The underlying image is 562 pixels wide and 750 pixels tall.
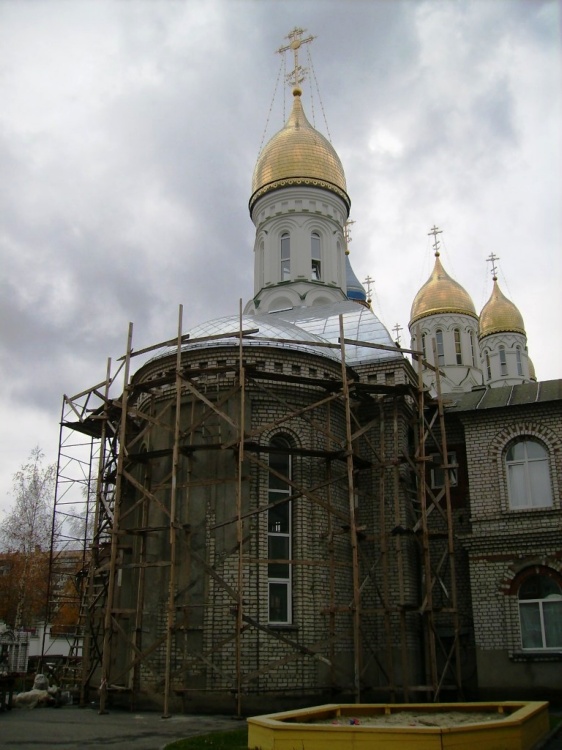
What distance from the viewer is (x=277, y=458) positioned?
1650 centimetres

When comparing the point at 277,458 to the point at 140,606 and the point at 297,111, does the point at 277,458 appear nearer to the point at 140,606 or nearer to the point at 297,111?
the point at 140,606

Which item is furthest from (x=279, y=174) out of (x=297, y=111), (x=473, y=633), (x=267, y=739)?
(x=267, y=739)

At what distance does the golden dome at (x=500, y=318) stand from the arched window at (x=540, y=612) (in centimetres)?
2570

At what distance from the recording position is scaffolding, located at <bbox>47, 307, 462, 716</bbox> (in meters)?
14.6

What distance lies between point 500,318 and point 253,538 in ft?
96.5

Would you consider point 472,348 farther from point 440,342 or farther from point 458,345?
point 440,342

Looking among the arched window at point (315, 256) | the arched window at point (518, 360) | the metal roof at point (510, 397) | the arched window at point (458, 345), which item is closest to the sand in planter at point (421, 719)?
the metal roof at point (510, 397)

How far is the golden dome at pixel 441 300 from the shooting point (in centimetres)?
3659

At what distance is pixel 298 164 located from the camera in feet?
82.7

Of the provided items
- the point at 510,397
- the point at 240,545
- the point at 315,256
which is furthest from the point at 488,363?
the point at 240,545

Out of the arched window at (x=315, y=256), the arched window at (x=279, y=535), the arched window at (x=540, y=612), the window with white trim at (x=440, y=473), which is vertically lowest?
the arched window at (x=540, y=612)

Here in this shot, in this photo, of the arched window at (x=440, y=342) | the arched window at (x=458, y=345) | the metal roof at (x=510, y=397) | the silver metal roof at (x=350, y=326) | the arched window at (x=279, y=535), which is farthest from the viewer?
the arched window at (x=440, y=342)

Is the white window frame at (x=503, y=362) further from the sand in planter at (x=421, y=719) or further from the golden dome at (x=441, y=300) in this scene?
the sand in planter at (x=421, y=719)

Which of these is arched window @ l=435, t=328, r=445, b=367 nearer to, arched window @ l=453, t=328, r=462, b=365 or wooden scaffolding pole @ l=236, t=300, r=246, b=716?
arched window @ l=453, t=328, r=462, b=365
